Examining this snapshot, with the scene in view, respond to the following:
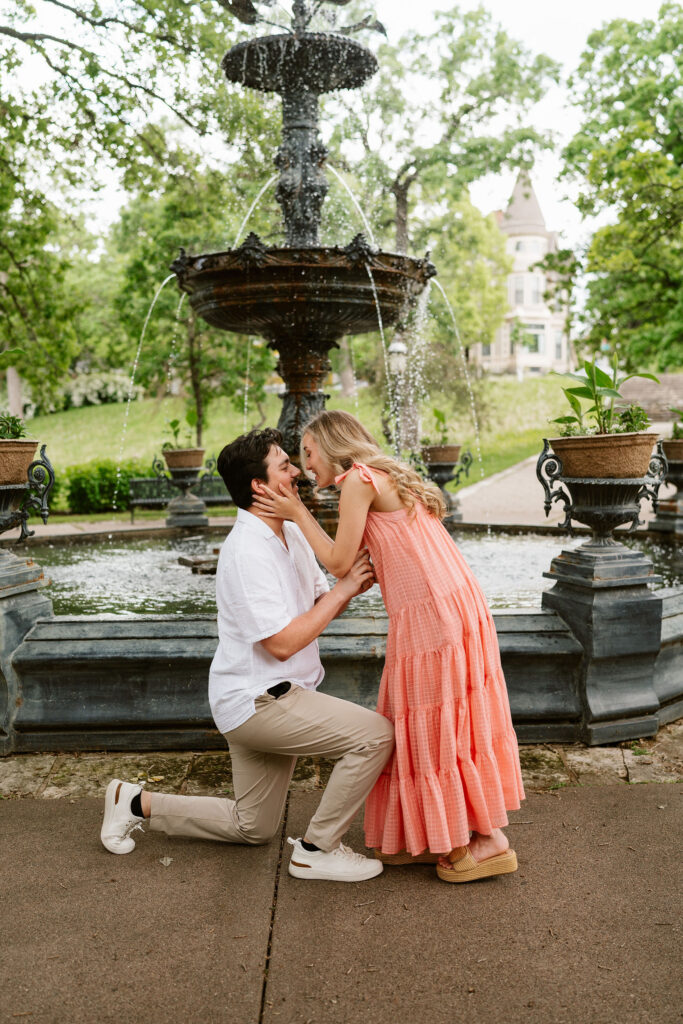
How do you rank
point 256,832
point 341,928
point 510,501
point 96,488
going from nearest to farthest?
1. point 341,928
2. point 256,832
3. point 510,501
4. point 96,488

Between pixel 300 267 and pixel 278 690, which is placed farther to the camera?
pixel 300 267

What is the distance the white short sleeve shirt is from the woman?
0.15 m

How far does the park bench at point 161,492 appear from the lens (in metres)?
13.2

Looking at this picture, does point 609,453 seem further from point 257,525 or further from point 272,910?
point 272,910

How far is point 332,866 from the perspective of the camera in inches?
123

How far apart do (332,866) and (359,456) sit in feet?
4.79

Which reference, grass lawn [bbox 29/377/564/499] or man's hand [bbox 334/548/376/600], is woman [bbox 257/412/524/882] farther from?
grass lawn [bbox 29/377/564/499]

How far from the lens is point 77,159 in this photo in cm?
1596

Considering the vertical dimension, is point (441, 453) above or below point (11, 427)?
below

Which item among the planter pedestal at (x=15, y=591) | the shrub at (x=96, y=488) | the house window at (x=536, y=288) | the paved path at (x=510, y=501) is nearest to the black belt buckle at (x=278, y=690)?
the planter pedestal at (x=15, y=591)

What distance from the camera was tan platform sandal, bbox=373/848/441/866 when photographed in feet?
10.6

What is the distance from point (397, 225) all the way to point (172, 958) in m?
28.4

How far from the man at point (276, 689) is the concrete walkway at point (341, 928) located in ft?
0.62

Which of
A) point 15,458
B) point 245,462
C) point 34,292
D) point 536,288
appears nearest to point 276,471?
point 245,462
